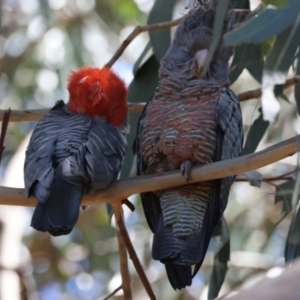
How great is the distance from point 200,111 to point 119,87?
328 millimetres

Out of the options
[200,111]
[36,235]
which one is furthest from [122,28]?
[200,111]

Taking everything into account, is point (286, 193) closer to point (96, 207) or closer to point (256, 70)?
point (256, 70)

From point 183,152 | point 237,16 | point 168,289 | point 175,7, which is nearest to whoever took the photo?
point 183,152

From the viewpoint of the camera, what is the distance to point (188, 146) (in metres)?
1.92

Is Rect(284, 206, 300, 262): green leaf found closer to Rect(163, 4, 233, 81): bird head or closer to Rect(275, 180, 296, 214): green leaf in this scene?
Rect(275, 180, 296, 214): green leaf

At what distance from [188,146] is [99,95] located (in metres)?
0.35

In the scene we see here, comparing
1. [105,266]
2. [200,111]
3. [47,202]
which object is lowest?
[105,266]

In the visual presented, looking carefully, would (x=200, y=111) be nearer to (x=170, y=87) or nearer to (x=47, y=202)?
(x=170, y=87)

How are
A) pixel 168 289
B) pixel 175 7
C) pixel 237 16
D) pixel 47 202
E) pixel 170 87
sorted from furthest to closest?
1. pixel 168 289
2. pixel 175 7
3. pixel 237 16
4. pixel 170 87
5. pixel 47 202

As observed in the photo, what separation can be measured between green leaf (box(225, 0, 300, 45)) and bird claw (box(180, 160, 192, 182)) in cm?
55

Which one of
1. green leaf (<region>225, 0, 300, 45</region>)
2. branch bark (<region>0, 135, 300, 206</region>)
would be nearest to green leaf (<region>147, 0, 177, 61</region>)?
branch bark (<region>0, 135, 300, 206</region>)

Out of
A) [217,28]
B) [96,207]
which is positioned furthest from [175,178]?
[96,207]

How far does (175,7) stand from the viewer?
2484 millimetres

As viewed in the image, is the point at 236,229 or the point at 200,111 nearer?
the point at 200,111
